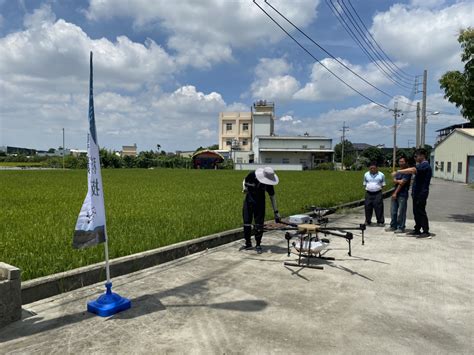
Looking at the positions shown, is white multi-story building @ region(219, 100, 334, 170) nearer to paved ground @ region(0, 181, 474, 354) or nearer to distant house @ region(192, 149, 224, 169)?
distant house @ region(192, 149, 224, 169)

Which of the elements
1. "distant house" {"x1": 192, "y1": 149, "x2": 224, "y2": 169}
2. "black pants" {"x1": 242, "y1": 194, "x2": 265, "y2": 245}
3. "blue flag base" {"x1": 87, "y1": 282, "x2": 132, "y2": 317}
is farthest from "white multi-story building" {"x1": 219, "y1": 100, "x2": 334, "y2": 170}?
"blue flag base" {"x1": 87, "y1": 282, "x2": 132, "y2": 317}

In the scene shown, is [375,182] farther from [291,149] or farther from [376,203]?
[291,149]

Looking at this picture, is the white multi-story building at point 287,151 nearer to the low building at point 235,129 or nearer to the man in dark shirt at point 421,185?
the low building at point 235,129

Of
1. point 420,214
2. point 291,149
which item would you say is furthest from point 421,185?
point 291,149

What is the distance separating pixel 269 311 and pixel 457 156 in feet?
132

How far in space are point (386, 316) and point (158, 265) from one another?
336 centimetres

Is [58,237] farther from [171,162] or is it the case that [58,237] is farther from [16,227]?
[171,162]

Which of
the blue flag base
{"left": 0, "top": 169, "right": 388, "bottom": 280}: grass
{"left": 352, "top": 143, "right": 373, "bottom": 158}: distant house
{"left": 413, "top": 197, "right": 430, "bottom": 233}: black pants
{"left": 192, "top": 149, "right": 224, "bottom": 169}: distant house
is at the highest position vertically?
{"left": 352, "top": 143, "right": 373, "bottom": 158}: distant house

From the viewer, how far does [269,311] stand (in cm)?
424

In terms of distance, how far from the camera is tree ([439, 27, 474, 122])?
33.9ft

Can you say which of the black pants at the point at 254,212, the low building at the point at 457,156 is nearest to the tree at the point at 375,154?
the low building at the point at 457,156

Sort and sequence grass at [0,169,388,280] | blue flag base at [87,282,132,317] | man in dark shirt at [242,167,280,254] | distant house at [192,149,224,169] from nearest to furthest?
1. blue flag base at [87,282,132,317]
2. grass at [0,169,388,280]
3. man in dark shirt at [242,167,280,254]
4. distant house at [192,149,224,169]

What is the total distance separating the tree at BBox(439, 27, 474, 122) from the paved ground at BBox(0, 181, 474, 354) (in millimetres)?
5966

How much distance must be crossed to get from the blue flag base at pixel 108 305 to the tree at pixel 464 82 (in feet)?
33.6
